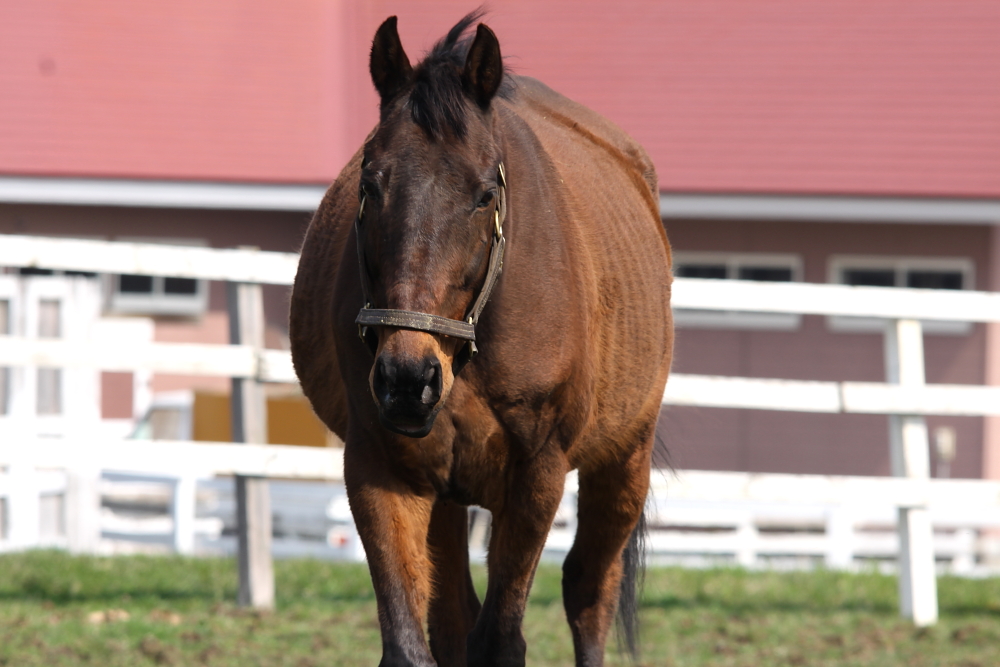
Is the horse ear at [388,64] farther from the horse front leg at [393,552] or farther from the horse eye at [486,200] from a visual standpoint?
the horse front leg at [393,552]

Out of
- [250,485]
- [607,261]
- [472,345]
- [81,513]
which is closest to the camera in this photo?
[472,345]

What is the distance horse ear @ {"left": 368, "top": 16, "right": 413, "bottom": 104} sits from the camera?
281 cm

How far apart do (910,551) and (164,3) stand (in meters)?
11.2

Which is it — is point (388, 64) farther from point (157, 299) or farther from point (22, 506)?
point (157, 299)

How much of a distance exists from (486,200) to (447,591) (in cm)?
128

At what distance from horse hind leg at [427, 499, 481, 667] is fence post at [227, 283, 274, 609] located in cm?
291

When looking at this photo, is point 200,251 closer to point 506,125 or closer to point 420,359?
point 506,125

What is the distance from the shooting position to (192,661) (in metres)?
4.96

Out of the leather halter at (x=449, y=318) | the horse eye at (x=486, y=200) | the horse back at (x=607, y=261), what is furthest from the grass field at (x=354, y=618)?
the horse eye at (x=486, y=200)

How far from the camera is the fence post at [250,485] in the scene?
242 inches

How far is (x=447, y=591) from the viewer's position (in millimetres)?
3424

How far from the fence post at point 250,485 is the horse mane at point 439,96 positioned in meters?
3.69

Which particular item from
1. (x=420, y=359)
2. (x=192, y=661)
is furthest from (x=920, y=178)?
(x=420, y=359)

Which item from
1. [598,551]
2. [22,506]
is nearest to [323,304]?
[598,551]
